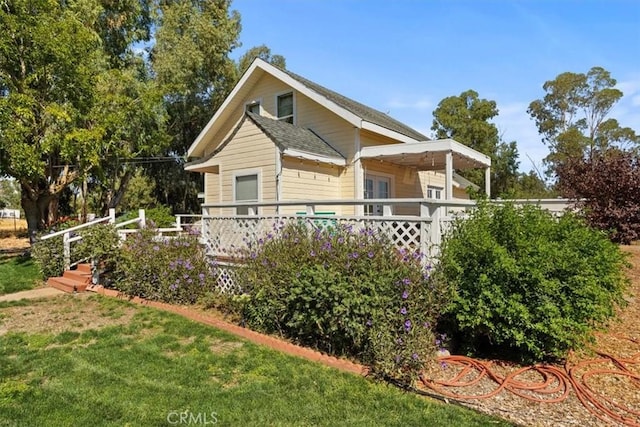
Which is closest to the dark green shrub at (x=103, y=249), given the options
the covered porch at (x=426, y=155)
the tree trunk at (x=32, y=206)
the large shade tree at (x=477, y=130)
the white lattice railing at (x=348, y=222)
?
the white lattice railing at (x=348, y=222)

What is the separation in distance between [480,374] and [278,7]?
1283 centimetres

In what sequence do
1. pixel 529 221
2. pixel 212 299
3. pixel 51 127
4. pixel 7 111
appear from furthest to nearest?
pixel 51 127 → pixel 7 111 → pixel 212 299 → pixel 529 221

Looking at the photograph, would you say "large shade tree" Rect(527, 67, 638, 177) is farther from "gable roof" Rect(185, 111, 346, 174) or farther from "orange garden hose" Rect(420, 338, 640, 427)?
"orange garden hose" Rect(420, 338, 640, 427)

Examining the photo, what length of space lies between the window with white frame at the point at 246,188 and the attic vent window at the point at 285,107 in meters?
3.22

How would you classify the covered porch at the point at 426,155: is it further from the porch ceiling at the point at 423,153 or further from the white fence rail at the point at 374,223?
the white fence rail at the point at 374,223

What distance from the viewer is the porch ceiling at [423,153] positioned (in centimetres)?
1055

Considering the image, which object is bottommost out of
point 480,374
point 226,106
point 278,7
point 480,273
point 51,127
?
point 480,374

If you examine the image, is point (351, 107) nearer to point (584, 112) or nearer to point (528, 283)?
point (528, 283)

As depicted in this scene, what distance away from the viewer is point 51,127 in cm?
1122

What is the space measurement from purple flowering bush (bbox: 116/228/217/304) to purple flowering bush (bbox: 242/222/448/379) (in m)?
1.80

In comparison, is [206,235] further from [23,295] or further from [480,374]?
[480,374]

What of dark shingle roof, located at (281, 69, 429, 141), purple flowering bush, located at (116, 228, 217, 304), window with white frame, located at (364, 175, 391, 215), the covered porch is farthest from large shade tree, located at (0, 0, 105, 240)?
window with white frame, located at (364, 175, 391, 215)

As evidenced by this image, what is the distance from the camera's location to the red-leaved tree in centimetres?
1002

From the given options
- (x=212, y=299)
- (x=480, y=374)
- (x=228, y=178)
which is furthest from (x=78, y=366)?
(x=228, y=178)
